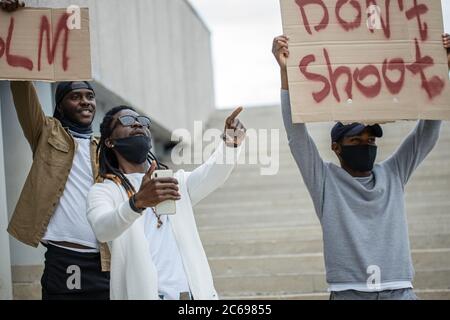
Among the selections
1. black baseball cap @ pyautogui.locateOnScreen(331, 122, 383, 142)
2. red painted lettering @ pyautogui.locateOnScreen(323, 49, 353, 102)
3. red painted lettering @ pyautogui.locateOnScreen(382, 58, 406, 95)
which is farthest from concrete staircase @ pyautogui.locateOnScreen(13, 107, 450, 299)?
red painted lettering @ pyautogui.locateOnScreen(323, 49, 353, 102)

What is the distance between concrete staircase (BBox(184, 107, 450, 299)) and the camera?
6043 millimetres

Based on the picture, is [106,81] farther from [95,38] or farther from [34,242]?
[34,242]

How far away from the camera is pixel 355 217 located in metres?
3.46

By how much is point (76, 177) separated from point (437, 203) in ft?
15.7

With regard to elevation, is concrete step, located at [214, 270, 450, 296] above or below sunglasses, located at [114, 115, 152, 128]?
below

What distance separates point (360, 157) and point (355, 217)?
32 cm

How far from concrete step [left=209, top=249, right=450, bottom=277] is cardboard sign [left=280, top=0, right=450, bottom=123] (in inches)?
104

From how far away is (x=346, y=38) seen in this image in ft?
12.1

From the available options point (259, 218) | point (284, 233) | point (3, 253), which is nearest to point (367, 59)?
point (3, 253)

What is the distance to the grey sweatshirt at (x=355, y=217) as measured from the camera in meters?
3.40

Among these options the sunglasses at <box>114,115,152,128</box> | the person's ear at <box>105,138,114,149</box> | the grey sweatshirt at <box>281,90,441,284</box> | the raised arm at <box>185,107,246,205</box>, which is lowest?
the grey sweatshirt at <box>281,90,441,284</box>

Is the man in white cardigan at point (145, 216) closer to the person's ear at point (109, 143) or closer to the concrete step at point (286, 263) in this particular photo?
the person's ear at point (109, 143)

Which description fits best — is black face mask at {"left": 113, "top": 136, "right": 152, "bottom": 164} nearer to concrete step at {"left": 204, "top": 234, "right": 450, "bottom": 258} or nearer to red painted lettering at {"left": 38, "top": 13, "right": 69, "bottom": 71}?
red painted lettering at {"left": 38, "top": 13, "right": 69, "bottom": 71}

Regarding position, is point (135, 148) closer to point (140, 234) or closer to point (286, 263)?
point (140, 234)
